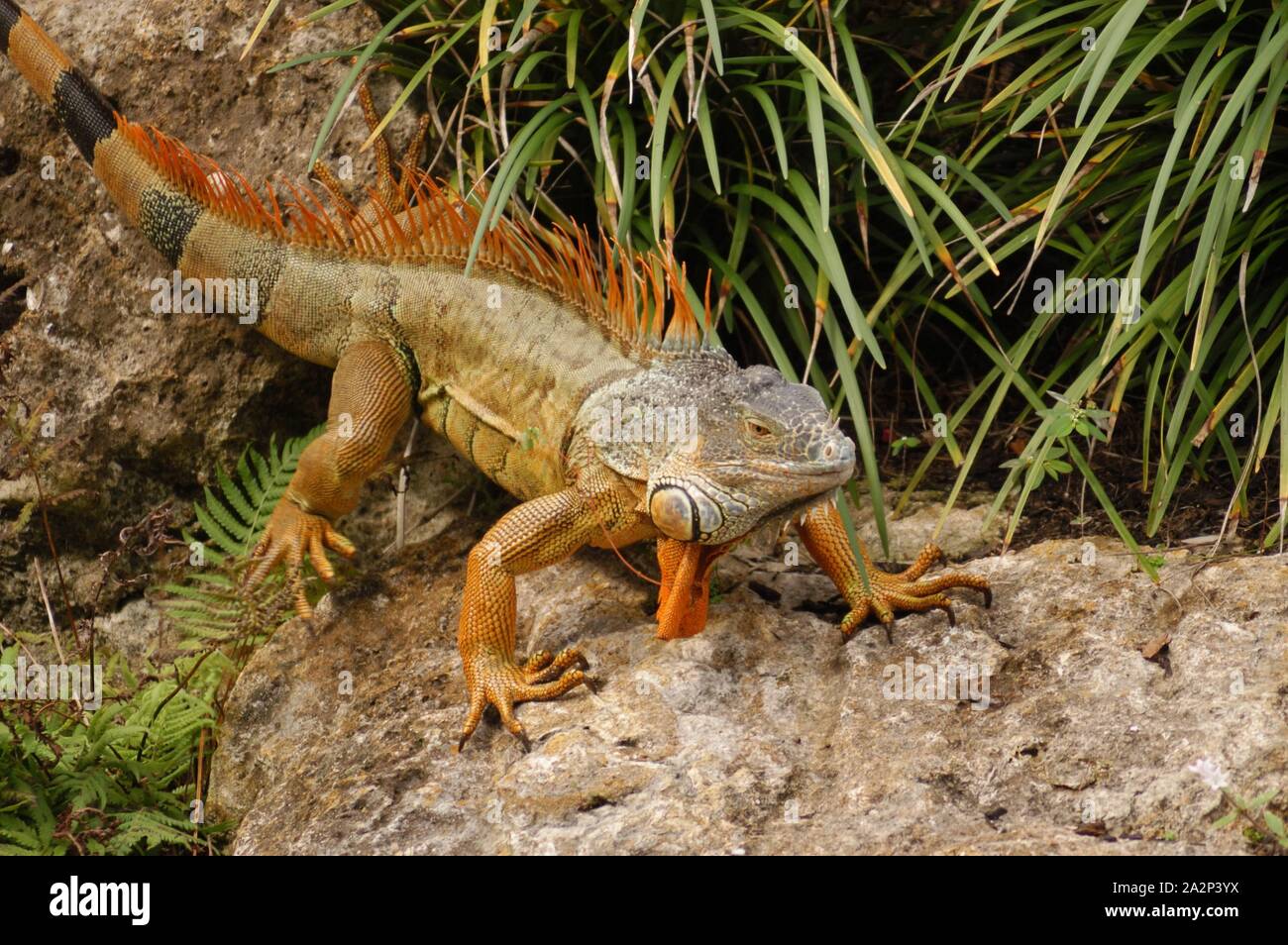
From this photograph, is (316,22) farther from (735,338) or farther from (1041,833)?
(1041,833)

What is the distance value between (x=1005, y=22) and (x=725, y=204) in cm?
128

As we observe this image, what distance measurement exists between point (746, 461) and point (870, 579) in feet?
2.55

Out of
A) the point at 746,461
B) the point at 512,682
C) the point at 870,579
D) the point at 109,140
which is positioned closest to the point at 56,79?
the point at 109,140

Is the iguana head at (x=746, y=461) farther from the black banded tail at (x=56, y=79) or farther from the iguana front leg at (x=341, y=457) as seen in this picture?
the black banded tail at (x=56, y=79)

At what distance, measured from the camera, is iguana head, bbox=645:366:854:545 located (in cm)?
408

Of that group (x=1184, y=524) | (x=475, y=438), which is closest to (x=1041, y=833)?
(x=1184, y=524)

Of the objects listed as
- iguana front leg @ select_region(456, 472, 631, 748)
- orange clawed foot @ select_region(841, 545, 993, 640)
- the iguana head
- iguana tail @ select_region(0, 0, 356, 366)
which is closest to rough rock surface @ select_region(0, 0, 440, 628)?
iguana tail @ select_region(0, 0, 356, 366)

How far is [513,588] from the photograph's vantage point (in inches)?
179

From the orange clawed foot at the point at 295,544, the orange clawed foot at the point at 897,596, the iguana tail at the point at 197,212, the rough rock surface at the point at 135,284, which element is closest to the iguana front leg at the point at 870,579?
the orange clawed foot at the point at 897,596

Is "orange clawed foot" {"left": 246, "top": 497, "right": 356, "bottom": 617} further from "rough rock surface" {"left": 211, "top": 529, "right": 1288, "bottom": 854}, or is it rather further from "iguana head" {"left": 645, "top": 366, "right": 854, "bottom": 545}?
"iguana head" {"left": 645, "top": 366, "right": 854, "bottom": 545}

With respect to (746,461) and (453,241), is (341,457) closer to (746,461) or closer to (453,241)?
(453,241)

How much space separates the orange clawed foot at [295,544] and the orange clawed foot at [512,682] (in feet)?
3.82

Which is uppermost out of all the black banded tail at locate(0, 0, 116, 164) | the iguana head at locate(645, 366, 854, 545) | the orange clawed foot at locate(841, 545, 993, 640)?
the black banded tail at locate(0, 0, 116, 164)

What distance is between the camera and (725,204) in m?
5.26
